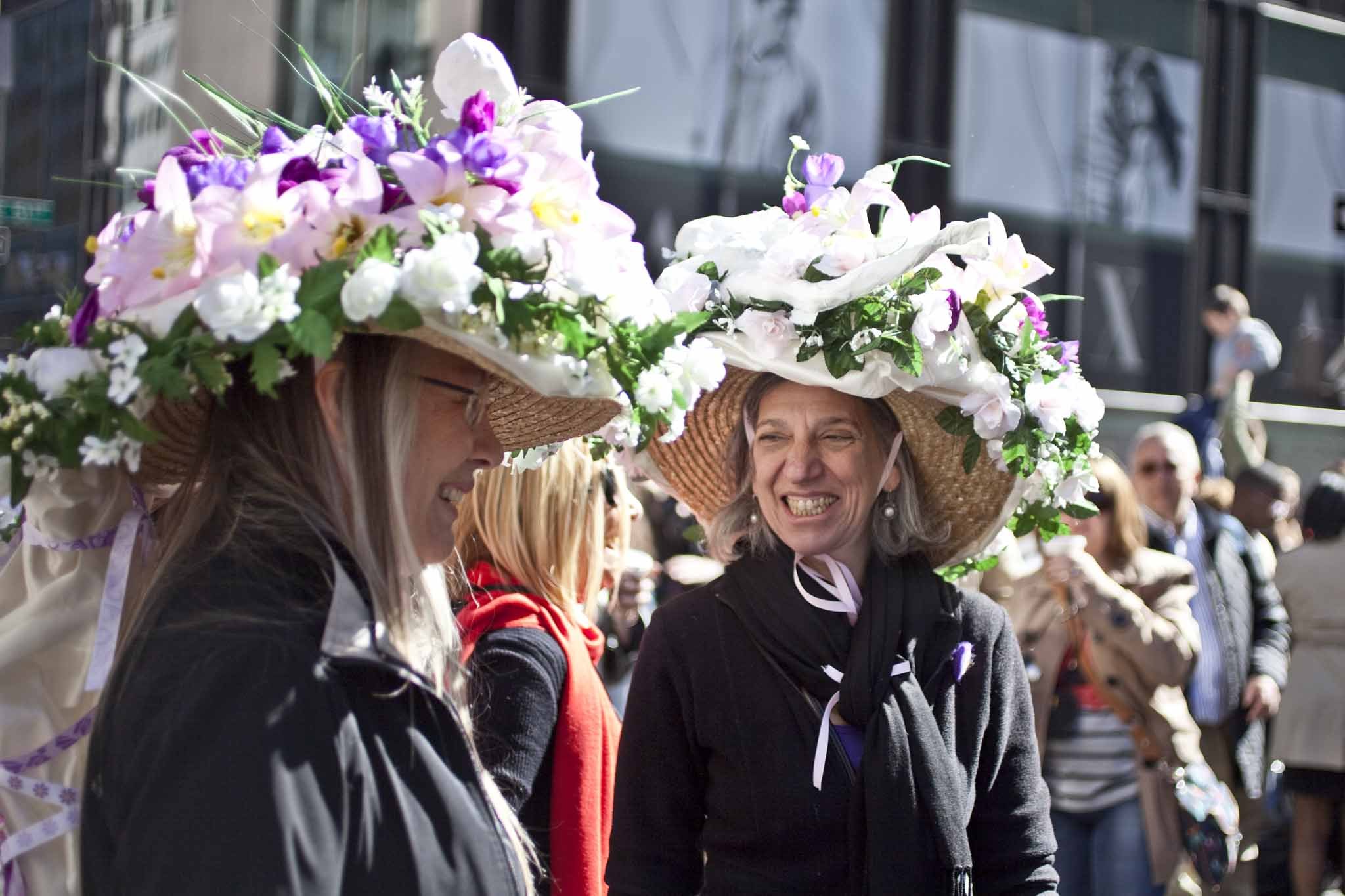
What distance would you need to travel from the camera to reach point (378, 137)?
176 centimetres

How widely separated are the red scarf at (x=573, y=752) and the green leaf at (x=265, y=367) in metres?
1.31

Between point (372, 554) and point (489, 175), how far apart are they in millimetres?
461

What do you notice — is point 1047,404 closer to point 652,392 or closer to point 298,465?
point 652,392

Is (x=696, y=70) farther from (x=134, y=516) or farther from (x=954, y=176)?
(x=134, y=516)

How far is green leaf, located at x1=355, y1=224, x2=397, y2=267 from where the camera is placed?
1.64 m

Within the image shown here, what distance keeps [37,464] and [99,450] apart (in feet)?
0.33

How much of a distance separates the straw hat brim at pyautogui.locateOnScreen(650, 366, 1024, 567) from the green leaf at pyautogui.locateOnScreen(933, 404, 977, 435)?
3 centimetres

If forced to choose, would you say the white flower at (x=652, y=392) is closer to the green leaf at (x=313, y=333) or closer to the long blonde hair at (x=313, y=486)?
the long blonde hair at (x=313, y=486)

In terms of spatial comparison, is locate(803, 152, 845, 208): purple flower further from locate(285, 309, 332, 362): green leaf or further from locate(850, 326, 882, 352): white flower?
locate(285, 309, 332, 362): green leaf

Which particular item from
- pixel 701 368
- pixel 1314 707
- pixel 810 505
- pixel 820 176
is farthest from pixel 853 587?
pixel 1314 707

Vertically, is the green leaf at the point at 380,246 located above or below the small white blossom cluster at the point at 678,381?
above

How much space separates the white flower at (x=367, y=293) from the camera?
5.20 feet

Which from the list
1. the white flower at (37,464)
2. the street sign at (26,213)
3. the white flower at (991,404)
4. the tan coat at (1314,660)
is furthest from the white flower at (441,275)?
the tan coat at (1314,660)

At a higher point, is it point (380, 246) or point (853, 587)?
point (380, 246)
